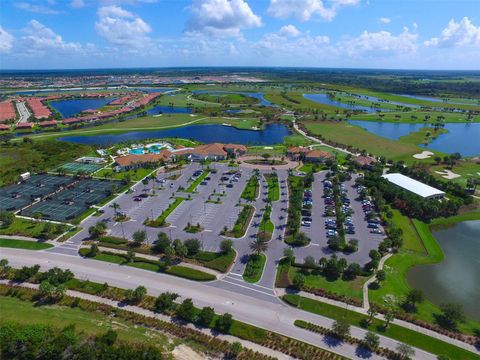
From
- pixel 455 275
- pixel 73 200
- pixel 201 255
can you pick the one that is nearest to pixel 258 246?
pixel 201 255

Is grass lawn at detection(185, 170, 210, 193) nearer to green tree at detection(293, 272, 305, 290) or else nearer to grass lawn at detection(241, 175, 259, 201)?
grass lawn at detection(241, 175, 259, 201)

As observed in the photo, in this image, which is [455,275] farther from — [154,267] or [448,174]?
[448,174]

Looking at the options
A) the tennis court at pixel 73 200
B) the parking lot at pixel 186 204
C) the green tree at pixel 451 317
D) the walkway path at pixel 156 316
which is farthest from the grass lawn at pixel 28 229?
the green tree at pixel 451 317

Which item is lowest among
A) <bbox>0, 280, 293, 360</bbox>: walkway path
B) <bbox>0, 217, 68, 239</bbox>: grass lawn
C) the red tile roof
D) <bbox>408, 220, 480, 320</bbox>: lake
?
<bbox>408, 220, 480, 320</bbox>: lake

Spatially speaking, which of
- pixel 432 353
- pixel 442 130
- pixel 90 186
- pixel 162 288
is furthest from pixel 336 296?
pixel 442 130

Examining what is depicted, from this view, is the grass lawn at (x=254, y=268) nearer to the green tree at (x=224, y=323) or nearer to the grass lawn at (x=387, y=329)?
the grass lawn at (x=387, y=329)

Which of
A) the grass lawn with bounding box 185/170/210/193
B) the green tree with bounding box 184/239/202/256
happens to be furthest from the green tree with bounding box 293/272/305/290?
the grass lawn with bounding box 185/170/210/193

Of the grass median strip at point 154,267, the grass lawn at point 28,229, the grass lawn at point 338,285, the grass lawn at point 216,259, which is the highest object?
the grass lawn at point 28,229
